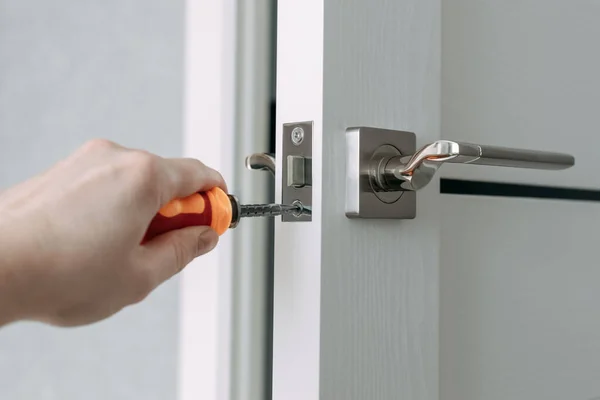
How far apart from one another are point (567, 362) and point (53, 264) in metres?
0.46

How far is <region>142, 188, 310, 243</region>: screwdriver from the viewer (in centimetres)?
36

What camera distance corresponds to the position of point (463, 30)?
52 centimetres

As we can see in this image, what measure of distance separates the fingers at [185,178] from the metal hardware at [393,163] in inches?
3.3

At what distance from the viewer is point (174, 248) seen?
360 mm

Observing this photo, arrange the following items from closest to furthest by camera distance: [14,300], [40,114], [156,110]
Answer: [14,300] → [156,110] → [40,114]

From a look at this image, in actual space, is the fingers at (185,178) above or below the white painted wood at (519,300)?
above

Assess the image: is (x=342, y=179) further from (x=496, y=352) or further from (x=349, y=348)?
(x=496, y=352)

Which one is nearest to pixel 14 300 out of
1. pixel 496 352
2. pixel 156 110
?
pixel 496 352

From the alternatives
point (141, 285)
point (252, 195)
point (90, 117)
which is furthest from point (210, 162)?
point (90, 117)

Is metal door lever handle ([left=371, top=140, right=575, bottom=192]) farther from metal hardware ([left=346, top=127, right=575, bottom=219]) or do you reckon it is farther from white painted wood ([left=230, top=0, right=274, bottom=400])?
white painted wood ([left=230, top=0, right=274, bottom=400])

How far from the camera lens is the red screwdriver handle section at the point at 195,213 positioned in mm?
361

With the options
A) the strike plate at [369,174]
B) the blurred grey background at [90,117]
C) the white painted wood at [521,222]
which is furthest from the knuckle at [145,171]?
the blurred grey background at [90,117]

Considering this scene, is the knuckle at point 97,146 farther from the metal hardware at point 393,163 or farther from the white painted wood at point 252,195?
the white painted wood at point 252,195

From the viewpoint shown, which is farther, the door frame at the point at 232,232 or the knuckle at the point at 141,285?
the door frame at the point at 232,232
